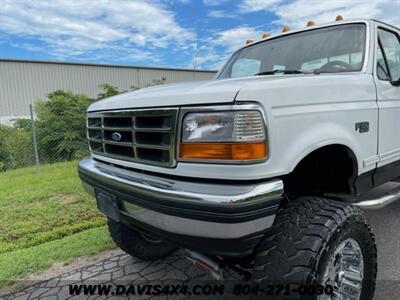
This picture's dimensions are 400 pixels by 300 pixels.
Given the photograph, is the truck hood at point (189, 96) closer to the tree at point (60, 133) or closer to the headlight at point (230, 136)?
the headlight at point (230, 136)

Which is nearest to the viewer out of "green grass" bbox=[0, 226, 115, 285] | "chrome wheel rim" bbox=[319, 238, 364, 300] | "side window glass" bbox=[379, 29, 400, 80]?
"chrome wheel rim" bbox=[319, 238, 364, 300]

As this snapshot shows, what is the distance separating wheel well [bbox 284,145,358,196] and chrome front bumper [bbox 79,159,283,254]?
60cm

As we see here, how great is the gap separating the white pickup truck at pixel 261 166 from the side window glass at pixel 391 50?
0.81 feet

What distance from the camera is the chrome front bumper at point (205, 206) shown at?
178 cm

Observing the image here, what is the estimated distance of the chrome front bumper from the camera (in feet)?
5.84

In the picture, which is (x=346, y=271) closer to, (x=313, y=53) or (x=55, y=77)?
(x=313, y=53)

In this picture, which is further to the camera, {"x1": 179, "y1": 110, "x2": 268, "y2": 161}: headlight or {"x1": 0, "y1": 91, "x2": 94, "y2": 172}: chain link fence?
{"x1": 0, "y1": 91, "x2": 94, "y2": 172}: chain link fence

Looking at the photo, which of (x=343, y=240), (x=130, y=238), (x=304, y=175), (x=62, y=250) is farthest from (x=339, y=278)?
(x=62, y=250)

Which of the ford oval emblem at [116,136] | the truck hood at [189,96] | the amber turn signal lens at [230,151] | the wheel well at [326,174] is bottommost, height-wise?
the wheel well at [326,174]

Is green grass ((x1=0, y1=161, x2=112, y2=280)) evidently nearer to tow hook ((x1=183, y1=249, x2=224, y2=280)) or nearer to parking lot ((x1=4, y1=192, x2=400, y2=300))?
parking lot ((x1=4, y1=192, x2=400, y2=300))

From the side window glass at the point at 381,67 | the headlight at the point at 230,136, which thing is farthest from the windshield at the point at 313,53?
the headlight at the point at 230,136

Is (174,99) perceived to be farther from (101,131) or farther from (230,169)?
(101,131)

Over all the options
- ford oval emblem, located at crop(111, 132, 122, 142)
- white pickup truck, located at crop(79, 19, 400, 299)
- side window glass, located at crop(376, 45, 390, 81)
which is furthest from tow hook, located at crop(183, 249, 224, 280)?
side window glass, located at crop(376, 45, 390, 81)

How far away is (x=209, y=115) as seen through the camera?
75.5 inches
